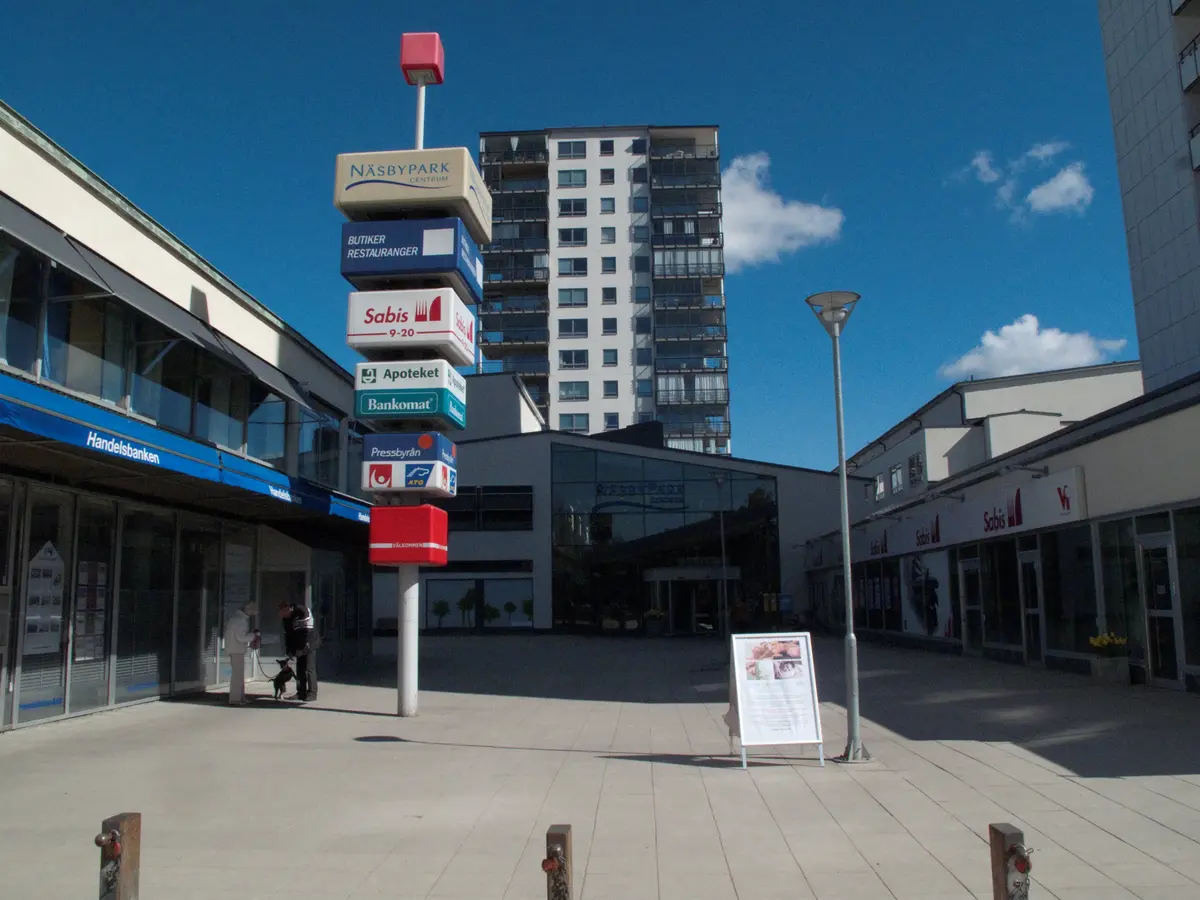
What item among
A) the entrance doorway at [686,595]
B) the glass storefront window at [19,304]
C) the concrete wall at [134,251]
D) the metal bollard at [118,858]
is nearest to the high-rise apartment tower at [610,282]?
the entrance doorway at [686,595]

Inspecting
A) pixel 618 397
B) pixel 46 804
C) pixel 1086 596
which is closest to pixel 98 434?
pixel 46 804

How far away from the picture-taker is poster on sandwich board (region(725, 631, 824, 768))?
10.0 m

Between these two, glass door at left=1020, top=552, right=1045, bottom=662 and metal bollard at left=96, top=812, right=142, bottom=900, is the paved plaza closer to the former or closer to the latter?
metal bollard at left=96, top=812, right=142, bottom=900

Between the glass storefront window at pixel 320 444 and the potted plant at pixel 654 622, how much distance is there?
2042 cm

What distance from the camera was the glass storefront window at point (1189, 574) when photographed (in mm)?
14141

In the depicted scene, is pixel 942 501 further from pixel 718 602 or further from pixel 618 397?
pixel 618 397

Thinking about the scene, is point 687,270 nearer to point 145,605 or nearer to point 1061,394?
point 1061,394

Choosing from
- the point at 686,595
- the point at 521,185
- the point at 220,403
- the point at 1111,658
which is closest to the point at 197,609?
the point at 220,403

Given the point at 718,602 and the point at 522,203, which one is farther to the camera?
the point at 522,203

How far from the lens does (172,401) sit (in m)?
15.0

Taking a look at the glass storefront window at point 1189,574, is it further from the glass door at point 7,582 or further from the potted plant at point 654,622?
the potted plant at point 654,622

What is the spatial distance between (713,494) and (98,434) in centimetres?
3234

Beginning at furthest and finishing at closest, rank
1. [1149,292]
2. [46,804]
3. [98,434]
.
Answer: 1. [1149,292]
2. [98,434]
3. [46,804]

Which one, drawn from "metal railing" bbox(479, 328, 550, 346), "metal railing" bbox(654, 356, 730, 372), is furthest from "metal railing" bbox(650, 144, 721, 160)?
"metal railing" bbox(479, 328, 550, 346)
